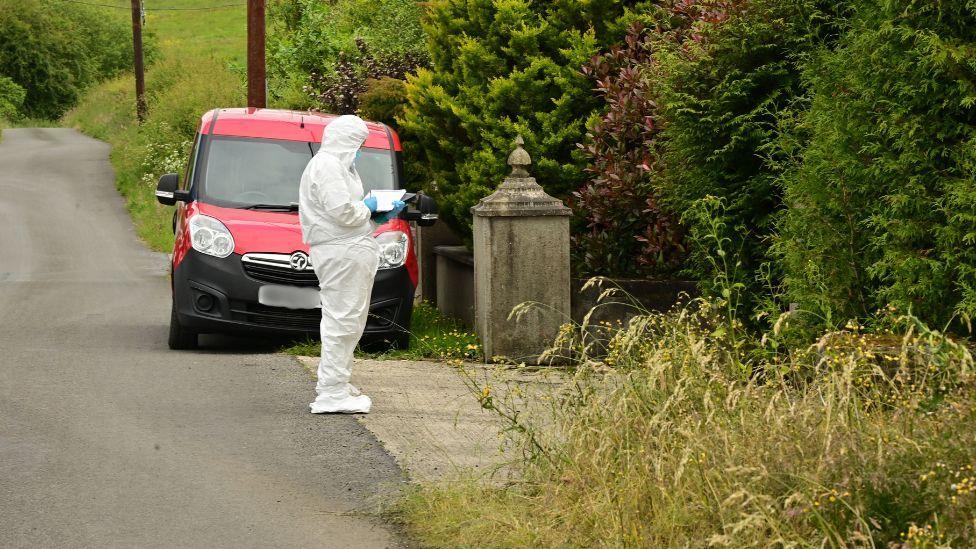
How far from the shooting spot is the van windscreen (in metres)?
12.2

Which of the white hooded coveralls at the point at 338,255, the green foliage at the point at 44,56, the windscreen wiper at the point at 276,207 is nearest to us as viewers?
the white hooded coveralls at the point at 338,255

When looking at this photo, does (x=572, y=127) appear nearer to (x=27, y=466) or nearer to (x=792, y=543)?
(x=27, y=466)

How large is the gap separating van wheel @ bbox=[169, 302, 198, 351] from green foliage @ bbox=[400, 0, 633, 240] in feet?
10.6

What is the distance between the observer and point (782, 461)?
16.0 feet

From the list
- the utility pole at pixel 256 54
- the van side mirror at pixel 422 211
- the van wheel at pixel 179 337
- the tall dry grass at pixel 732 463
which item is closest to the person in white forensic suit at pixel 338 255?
the tall dry grass at pixel 732 463

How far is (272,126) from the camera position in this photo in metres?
12.8

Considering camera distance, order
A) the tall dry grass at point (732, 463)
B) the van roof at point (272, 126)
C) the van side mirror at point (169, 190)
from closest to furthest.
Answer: the tall dry grass at point (732, 463) → the van side mirror at point (169, 190) → the van roof at point (272, 126)

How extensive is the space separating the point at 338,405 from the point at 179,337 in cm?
346

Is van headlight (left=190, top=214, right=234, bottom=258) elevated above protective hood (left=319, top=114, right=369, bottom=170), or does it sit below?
below

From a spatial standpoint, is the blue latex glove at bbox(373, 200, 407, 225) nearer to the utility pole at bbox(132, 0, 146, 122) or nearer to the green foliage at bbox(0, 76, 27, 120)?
the utility pole at bbox(132, 0, 146, 122)

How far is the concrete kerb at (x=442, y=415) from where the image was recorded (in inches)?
264

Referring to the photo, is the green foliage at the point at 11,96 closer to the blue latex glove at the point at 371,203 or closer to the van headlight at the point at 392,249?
the van headlight at the point at 392,249

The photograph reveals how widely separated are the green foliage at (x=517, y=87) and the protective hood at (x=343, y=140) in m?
4.32

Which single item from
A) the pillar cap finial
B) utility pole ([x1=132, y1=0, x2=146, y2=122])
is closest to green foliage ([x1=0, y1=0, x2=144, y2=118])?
utility pole ([x1=132, y1=0, x2=146, y2=122])
